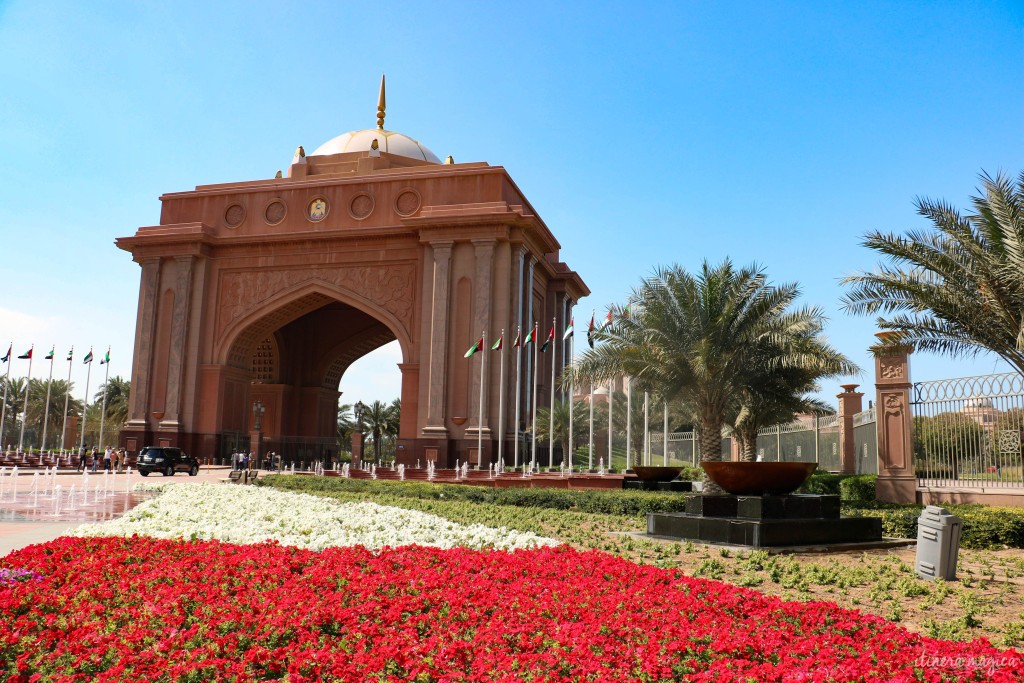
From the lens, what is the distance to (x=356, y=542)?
8.55 m

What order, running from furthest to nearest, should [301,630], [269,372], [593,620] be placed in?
[269,372] → [593,620] → [301,630]

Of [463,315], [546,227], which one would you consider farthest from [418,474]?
[546,227]

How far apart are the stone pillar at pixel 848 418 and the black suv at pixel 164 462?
2108 cm

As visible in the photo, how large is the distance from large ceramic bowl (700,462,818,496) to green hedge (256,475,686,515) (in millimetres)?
2878

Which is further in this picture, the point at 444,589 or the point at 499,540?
the point at 499,540

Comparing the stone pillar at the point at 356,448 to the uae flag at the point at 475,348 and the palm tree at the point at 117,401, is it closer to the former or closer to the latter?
the uae flag at the point at 475,348

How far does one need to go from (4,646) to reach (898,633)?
4898 millimetres

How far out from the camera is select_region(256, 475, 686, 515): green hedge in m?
14.1

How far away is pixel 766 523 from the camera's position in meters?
9.26

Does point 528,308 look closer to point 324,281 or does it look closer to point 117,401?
point 324,281

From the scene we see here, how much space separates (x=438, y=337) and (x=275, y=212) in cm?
959

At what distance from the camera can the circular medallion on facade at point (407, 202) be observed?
32656mm

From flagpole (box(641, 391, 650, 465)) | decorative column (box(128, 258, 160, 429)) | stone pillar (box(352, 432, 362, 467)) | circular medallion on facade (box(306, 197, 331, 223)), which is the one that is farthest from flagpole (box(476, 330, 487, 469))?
decorative column (box(128, 258, 160, 429))

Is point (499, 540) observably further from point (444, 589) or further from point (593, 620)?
point (593, 620)
